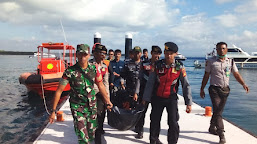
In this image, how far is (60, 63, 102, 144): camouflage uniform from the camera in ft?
9.93

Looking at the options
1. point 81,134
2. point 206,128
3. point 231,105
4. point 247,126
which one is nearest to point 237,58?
point 231,105

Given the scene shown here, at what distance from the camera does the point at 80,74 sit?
3.04 m

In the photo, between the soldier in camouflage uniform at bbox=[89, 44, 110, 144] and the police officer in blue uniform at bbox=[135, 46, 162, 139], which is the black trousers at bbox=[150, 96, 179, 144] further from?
the soldier in camouflage uniform at bbox=[89, 44, 110, 144]

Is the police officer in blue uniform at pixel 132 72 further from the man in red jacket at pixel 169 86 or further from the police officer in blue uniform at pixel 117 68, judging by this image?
the man in red jacket at pixel 169 86

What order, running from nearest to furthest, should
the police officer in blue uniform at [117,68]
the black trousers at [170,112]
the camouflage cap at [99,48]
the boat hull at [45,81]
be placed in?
the black trousers at [170,112], the camouflage cap at [99,48], the police officer in blue uniform at [117,68], the boat hull at [45,81]

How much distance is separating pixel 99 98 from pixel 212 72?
7.38ft

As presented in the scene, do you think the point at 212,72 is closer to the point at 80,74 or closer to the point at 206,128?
the point at 206,128

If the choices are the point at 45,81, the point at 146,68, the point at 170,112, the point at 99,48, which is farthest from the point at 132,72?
the point at 45,81

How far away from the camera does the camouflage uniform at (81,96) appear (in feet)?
9.93

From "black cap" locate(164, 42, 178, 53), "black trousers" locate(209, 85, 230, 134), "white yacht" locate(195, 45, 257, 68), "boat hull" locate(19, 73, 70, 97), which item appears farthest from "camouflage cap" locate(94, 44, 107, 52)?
"white yacht" locate(195, 45, 257, 68)

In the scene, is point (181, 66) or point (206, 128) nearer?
point (181, 66)

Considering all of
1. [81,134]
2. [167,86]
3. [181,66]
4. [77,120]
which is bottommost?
[81,134]

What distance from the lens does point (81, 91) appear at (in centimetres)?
307

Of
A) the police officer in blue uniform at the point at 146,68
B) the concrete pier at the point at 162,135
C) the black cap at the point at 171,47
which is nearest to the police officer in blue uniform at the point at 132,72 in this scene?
the police officer in blue uniform at the point at 146,68
